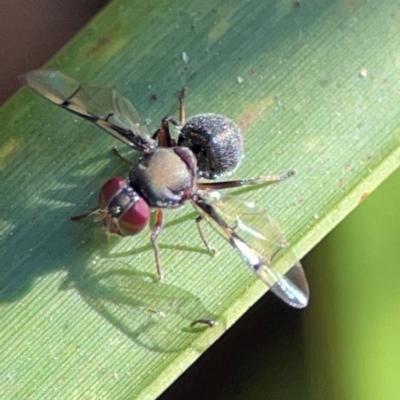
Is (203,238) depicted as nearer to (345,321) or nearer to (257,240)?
(257,240)

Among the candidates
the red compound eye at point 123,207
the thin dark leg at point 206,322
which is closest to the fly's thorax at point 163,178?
the red compound eye at point 123,207

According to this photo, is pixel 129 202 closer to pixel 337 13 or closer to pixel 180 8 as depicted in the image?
pixel 180 8

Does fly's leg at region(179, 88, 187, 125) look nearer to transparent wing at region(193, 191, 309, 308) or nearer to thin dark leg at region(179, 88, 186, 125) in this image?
thin dark leg at region(179, 88, 186, 125)

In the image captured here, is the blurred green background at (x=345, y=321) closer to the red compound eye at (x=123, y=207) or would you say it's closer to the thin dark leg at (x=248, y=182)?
the thin dark leg at (x=248, y=182)

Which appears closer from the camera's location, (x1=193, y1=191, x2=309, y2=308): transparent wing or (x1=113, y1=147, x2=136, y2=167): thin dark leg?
(x1=193, y1=191, x2=309, y2=308): transparent wing

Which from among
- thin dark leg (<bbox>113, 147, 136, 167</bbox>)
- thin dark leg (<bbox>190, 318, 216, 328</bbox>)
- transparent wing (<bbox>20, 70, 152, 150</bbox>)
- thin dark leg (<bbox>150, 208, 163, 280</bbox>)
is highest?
transparent wing (<bbox>20, 70, 152, 150</bbox>)

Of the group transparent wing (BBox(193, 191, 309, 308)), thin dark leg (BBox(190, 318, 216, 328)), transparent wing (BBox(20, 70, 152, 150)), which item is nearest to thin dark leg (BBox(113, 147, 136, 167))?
transparent wing (BBox(20, 70, 152, 150))
